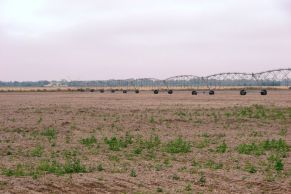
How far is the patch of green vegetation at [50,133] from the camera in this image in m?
22.8

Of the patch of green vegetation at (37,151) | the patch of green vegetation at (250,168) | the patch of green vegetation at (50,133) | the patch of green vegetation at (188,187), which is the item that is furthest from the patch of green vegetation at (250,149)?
the patch of green vegetation at (50,133)

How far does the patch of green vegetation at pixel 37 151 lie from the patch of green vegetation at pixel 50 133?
307 cm

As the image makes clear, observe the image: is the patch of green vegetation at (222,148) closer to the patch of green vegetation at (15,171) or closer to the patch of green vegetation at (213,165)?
the patch of green vegetation at (213,165)

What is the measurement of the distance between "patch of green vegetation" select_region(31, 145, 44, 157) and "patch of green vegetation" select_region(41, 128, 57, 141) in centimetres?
307

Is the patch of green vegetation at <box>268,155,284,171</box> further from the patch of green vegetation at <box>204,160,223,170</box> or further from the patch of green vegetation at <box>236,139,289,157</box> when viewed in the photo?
the patch of green vegetation at <box>204,160,223,170</box>

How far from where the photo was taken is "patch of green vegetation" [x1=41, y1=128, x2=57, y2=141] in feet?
74.8

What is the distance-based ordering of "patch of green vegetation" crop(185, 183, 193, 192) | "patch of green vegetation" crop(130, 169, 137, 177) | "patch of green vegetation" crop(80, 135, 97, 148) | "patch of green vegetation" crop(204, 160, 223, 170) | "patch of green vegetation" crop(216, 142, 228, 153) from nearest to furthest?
1. "patch of green vegetation" crop(185, 183, 193, 192)
2. "patch of green vegetation" crop(130, 169, 137, 177)
3. "patch of green vegetation" crop(204, 160, 223, 170)
4. "patch of green vegetation" crop(216, 142, 228, 153)
5. "patch of green vegetation" crop(80, 135, 97, 148)

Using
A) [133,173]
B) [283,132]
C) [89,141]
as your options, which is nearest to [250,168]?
[133,173]

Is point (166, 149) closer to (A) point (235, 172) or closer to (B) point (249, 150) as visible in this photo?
(B) point (249, 150)

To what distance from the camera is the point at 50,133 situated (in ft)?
79.3

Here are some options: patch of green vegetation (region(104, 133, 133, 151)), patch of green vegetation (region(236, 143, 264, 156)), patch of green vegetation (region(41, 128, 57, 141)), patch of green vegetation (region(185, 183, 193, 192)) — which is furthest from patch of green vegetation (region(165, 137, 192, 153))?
patch of green vegetation (region(185, 183, 193, 192))

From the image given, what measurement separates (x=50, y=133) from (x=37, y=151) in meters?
6.41

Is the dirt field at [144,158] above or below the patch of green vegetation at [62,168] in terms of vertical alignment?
below

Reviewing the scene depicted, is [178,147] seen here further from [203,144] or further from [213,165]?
[213,165]
